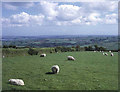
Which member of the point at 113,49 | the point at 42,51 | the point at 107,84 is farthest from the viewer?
the point at 113,49

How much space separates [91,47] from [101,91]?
5047 centimetres

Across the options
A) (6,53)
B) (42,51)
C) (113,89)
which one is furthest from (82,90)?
(42,51)

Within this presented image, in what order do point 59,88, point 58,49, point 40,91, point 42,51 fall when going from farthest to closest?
point 58,49 → point 42,51 → point 59,88 → point 40,91

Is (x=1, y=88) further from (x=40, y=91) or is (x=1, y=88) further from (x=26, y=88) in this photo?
(x=40, y=91)

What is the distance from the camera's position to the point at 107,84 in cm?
1123

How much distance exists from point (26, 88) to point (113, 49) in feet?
170

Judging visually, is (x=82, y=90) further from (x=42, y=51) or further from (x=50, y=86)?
(x=42, y=51)

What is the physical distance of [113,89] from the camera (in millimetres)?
10117

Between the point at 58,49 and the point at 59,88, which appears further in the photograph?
the point at 58,49

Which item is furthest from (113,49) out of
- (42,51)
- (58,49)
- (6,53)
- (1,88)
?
(1,88)

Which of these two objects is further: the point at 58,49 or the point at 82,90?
the point at 58,49

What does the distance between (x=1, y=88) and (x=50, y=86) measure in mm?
2904

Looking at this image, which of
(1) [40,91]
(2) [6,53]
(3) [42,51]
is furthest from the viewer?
(3) [42,51]

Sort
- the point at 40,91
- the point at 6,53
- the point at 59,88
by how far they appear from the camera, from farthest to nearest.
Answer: the point at 6,53 < the point at 59,88 < the point at 40,91
